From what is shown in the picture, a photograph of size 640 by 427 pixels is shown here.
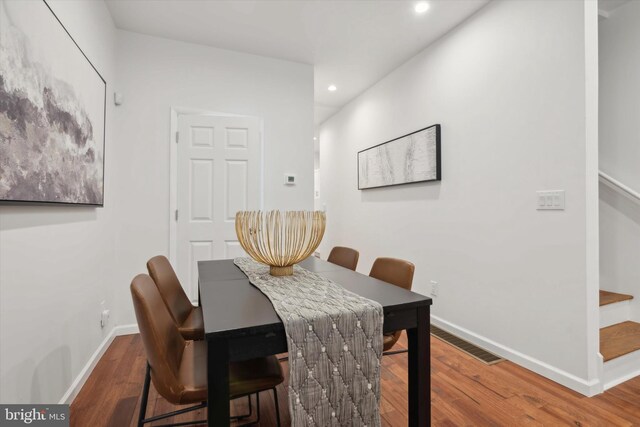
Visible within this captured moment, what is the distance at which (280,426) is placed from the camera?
1.53 meters

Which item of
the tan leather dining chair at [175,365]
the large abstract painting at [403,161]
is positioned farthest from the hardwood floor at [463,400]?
the large abstract painting at [403,161]

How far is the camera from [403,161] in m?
3.36

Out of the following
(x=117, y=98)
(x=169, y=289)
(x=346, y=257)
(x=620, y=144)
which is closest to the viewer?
(x=169, y=289)

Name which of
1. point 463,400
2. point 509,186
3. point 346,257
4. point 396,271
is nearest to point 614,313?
point 509,186

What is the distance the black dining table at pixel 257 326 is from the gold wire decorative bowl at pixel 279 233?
0.18 metres

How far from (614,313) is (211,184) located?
3493mm

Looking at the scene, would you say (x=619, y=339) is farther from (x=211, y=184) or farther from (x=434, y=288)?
(x=211, y=184)

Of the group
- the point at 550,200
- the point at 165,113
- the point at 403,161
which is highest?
the point at 165,113

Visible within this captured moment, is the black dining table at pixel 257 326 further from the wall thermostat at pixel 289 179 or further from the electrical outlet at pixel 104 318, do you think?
the wall thermostat at pixel 289 179

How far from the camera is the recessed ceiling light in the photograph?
8.06 ft

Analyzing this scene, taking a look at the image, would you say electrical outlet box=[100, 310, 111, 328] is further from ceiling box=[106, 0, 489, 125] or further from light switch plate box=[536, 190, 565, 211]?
light switch plate box=[536, 190, 565, 211]

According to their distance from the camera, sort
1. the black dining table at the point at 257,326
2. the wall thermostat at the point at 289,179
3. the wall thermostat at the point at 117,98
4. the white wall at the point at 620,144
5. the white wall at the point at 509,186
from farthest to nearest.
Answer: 1. the wall thermostat at the point at 289,179
2. the wall thermostat at the point at 117,98
3. the white wall at the point at 620,144
4. the white wall at the point at 509,186
5. the black dining table at the point at 257,326

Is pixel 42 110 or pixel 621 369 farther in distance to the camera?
pixel 621 369

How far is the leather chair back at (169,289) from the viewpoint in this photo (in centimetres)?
162
